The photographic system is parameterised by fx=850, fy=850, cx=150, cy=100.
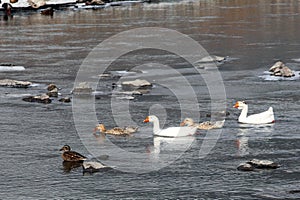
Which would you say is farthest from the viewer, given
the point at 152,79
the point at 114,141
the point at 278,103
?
the point at 152,79

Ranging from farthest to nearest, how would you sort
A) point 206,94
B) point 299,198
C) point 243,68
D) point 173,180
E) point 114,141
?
point 243,68 < point 206,94 < point 114,141 < point 173,180 < point 299,198

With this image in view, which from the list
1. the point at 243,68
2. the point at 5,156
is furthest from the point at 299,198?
the point at 243,68

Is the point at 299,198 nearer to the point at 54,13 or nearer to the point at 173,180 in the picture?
the point at 173,180

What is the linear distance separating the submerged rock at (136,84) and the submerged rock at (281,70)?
4439 millimetres

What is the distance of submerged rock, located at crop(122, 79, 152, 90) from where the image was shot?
26000mm

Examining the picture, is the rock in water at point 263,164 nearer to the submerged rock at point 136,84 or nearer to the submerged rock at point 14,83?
the submerged rock at point 136,84

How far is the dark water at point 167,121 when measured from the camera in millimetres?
15383

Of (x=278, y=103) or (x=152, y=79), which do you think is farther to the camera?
(x=152, y=79)

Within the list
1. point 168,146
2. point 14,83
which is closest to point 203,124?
point 168,146

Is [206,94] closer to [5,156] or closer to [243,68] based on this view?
[243,68]

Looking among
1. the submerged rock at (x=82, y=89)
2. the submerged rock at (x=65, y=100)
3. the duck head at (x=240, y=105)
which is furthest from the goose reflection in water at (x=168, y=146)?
the submerged rock at (x=82, y=89)

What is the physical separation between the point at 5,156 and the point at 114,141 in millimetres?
2534

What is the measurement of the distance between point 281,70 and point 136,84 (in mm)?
5009

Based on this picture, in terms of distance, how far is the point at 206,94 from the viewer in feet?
80.8
